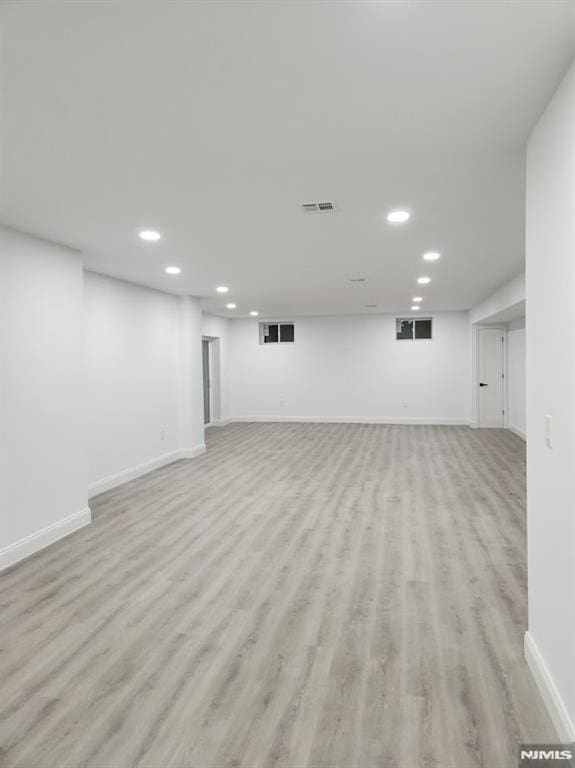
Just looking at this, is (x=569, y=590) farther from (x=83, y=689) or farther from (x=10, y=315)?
(x=10, y=315)

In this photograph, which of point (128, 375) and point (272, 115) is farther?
point (128, 375)

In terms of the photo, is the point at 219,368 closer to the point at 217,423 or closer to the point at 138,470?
the point at 217,423

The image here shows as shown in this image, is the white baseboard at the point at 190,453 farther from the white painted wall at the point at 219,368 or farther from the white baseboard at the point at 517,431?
the white baseboard at the point at 517,431

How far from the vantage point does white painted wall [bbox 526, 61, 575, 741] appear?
1760 millimetres

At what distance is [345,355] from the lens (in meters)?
11.6

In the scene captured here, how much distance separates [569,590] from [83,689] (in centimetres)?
219

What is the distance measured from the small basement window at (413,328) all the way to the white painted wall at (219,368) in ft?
14.2

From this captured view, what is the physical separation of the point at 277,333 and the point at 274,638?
993cm

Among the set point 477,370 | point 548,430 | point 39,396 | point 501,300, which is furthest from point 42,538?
point 477,370

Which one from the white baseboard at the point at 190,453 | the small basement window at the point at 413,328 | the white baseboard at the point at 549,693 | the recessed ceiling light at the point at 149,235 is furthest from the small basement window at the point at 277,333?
the white baseboard at the point at 549,693

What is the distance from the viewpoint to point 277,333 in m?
12.2

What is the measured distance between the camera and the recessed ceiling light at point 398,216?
350cm

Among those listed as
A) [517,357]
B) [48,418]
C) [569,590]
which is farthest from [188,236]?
[517,357]

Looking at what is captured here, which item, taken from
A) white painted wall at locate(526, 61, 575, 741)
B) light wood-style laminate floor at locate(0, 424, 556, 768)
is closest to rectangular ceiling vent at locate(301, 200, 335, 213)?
white painted wall at locate(526, 61, 575, 741)
